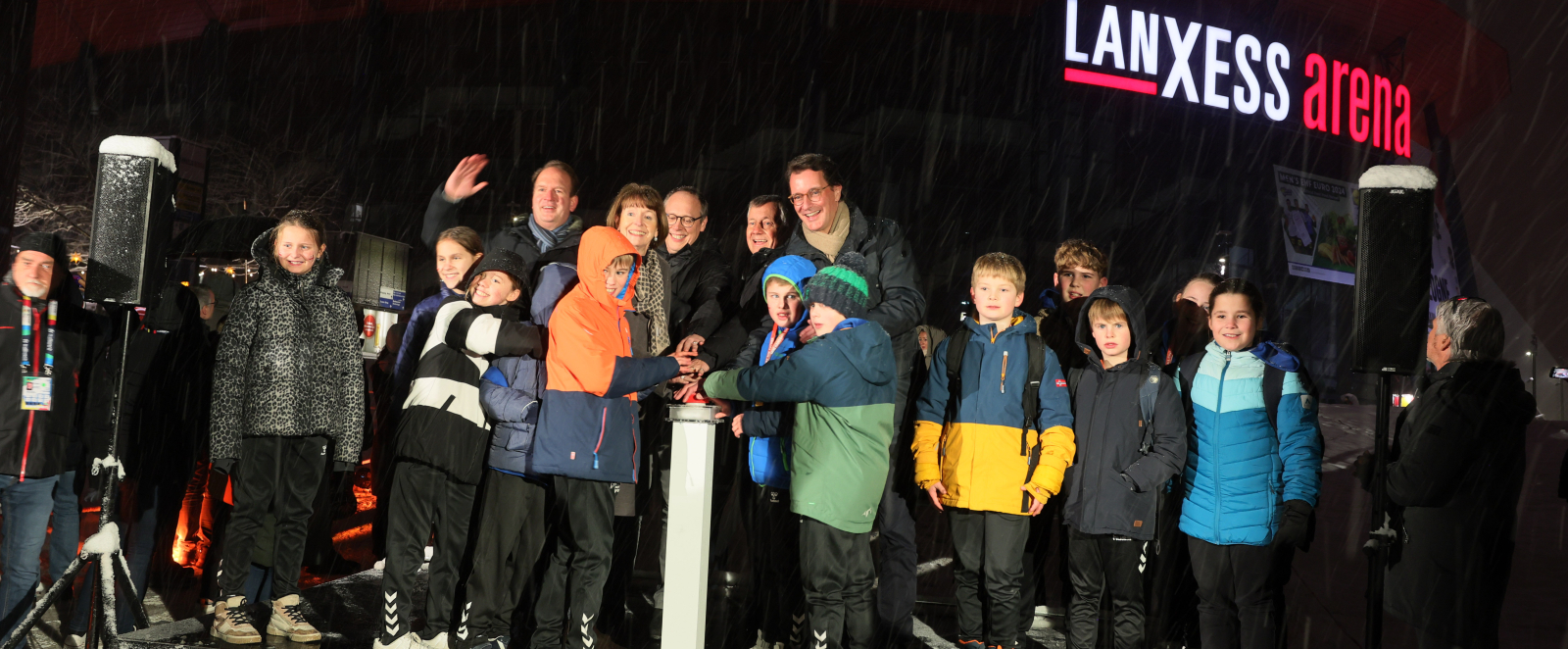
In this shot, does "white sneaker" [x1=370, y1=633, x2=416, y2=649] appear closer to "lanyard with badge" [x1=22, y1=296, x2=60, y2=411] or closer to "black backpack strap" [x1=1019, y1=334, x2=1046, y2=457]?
"lanyard with badge" [x1=22, y1=296, x2=60, y2=411]

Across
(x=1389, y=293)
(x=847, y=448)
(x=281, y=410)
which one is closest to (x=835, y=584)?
(x=847, y=448)

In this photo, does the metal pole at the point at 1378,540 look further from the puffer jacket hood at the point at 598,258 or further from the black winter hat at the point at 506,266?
the black winter hat at the point at 506,266

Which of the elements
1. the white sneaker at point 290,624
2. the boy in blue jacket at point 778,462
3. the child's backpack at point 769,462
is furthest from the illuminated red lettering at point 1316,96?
the white sneaker at point 290,624

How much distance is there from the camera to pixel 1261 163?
21.2 meters

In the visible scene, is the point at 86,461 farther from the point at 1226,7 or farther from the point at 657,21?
the point at 1226,7

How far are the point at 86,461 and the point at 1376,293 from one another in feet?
19.3

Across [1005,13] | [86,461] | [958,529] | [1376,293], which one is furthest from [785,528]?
[1005,13]

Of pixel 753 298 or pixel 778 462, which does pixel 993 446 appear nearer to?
pixel 778 462

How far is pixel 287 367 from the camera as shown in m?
4.45

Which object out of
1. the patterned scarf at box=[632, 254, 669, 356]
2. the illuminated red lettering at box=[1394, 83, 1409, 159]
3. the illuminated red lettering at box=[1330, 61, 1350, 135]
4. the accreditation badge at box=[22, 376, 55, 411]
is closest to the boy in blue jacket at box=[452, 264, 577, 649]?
the patterned scarf at box=[632, 254, 669, 356]

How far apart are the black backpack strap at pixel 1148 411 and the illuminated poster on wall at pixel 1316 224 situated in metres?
20.3

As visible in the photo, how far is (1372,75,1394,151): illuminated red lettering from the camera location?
2306 centimetres

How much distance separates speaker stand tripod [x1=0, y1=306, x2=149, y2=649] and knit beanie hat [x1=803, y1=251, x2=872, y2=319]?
10.1 feet

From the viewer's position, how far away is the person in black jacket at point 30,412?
161 inches
